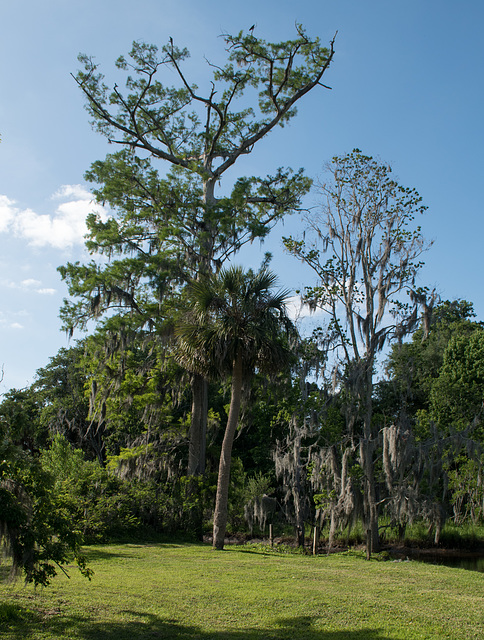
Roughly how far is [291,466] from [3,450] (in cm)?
1486

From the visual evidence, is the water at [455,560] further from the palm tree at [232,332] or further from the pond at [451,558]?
the palm tree at [232,332]

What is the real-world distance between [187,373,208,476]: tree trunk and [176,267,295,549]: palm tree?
4480 mm

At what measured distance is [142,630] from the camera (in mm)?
6289

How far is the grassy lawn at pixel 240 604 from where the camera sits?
6.32 m

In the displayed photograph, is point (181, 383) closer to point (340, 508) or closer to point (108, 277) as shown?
point (108, 277)

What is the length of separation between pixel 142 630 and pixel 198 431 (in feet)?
50.6

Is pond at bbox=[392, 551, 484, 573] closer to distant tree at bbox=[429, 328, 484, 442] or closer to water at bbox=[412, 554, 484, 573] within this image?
water at bbox=[412, 554, 484, 573]

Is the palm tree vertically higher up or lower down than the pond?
higher up

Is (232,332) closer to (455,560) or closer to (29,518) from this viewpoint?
(29,518)

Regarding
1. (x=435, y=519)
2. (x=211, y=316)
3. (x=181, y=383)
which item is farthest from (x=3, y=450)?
(x=435, y=519)

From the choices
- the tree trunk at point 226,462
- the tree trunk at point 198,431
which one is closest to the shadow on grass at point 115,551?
the tree trunk at point 226,462

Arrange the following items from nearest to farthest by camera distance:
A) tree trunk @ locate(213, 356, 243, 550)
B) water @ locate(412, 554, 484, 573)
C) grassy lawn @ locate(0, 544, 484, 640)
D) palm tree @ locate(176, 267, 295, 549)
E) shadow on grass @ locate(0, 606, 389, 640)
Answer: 1. shadow on grass @ locate(0, 606, 389, 640)
2. grassy lawn @ locate(0, 544, 484, 640)
3. palm tree @ locate(176, 267, 295, 549)
4. tree trunk @ locate(213, 356, 243, 550)
5. water @ locate(412, 554, 484, 573)

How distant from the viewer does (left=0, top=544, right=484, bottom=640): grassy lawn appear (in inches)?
249

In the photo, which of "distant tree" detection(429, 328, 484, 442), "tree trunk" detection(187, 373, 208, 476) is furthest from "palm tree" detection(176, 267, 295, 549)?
"distant tree" detection(429, 328, 484, 442)
